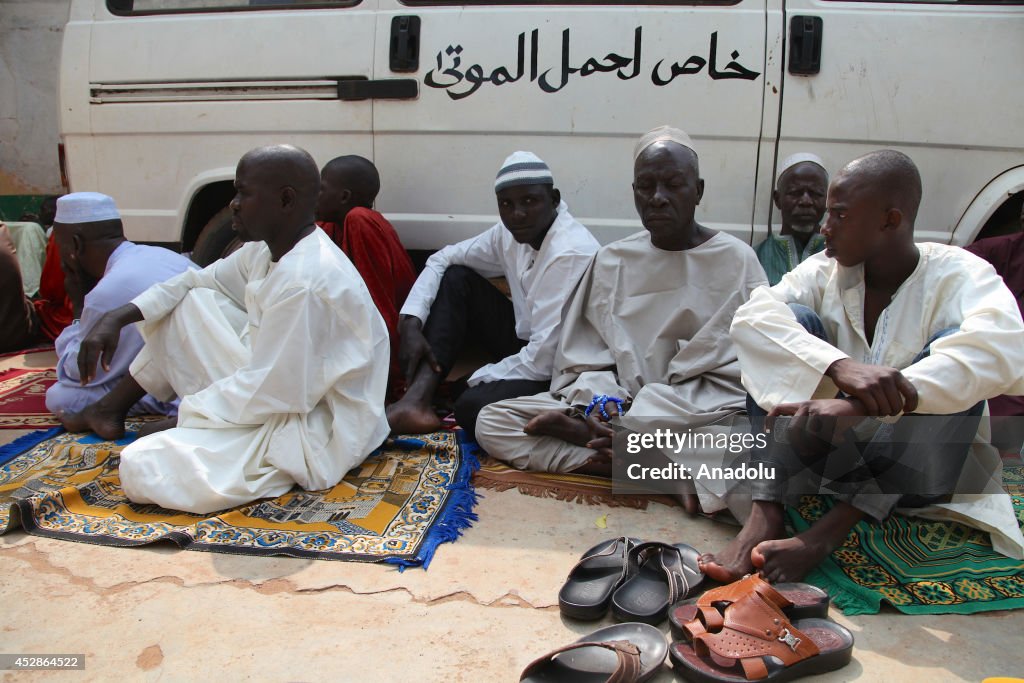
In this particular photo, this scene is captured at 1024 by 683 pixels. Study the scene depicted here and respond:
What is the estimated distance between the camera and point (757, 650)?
5.88 feet

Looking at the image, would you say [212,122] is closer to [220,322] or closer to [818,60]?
[220,322]

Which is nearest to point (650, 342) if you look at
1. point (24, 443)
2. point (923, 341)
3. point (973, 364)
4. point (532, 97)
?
point (923, 341)

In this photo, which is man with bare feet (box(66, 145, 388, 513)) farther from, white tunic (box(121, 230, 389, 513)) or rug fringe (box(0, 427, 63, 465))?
A: rug fringe (box(0, 427, 63, 465))

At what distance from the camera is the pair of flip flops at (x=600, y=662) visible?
1.74 m

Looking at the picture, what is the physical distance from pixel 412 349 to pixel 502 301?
542 mm

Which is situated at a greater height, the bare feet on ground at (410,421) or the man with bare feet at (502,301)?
the man with bare feet at (502,301)

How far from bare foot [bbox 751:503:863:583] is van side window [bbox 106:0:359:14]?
10.5ft

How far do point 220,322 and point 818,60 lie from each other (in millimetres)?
2924

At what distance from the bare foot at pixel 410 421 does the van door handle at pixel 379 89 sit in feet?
5.16

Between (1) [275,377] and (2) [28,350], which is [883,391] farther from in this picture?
(2) [28,350]

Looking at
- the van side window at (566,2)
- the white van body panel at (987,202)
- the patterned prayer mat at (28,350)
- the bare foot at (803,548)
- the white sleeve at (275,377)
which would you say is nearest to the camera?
the bare foot at (803,548)

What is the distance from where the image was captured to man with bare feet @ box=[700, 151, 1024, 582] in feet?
6.71

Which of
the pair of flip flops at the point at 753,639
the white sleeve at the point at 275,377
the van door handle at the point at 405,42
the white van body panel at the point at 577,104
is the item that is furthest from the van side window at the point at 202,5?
the pair of flip flops at the point at 753,639

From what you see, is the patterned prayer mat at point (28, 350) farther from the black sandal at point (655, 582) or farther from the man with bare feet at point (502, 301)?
the black sandal at point (655, 582)
